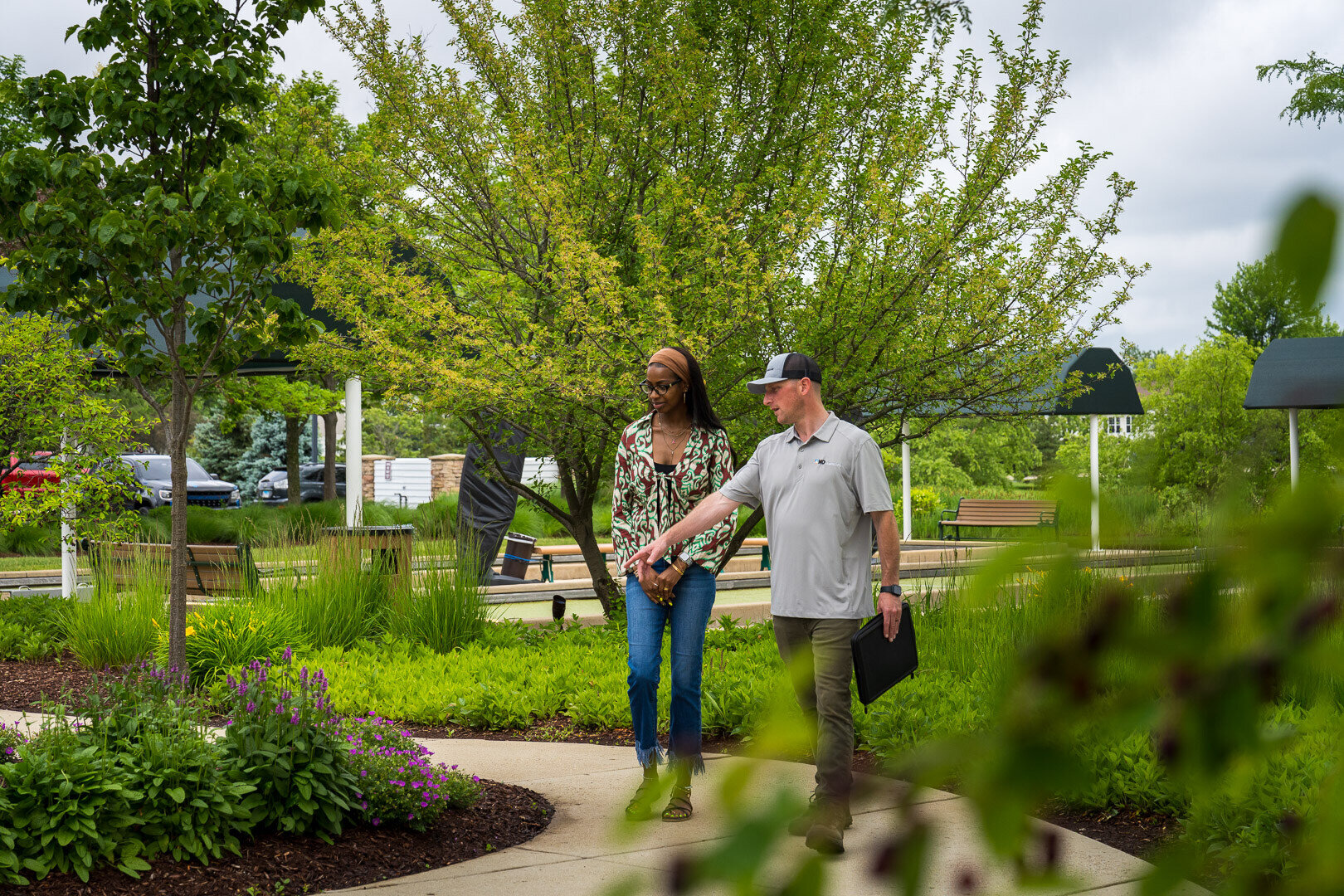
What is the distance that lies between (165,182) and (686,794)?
4.14 metres

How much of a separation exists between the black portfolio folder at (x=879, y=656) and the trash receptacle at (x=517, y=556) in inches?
395

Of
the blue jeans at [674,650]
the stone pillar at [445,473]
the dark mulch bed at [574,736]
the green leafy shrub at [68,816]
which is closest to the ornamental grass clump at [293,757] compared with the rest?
the green leafy shrub at [68,816]

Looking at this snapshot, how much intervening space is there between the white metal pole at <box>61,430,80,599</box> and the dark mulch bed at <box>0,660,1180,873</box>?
6.74ft

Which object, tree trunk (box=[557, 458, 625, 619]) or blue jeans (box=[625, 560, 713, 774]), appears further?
tree trunk (box=[557, 458, 625, 619])

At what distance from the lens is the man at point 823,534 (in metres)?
4.48

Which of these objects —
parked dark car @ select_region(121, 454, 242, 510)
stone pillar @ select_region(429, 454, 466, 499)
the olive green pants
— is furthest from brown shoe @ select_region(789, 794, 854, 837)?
stone pillar @ select_region(429, 454, 466, 499)

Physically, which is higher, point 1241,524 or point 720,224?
point 720,224

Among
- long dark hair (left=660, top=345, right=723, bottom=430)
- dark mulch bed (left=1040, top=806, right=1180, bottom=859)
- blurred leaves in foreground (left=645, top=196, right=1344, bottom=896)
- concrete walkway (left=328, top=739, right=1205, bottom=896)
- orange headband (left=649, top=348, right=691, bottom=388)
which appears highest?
orange headband (left=649, top=348, right=691, bottom=388)

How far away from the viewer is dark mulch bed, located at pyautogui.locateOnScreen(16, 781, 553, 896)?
13.0 ft

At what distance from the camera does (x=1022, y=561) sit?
0.63 metres

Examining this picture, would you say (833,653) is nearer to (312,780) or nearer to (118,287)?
(312,780)

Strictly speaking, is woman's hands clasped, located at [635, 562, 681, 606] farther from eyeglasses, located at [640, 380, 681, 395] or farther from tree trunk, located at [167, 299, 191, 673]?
tree trunk, located at [167, 299, 191, 673]

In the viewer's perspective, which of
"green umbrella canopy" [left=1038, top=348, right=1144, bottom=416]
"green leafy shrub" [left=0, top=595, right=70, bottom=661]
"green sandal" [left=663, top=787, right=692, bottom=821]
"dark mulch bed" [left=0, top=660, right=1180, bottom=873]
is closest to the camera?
"green sandal" [left=663, top=787, right=692, bottom=821]

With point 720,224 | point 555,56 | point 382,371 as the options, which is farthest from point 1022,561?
point 555,56
